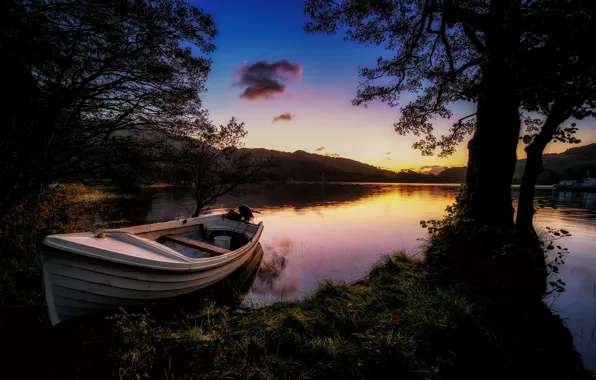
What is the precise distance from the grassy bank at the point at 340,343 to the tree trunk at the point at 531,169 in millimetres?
2569

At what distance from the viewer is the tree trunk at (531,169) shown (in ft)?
24.7

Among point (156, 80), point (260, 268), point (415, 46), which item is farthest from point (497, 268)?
point (156, 80)

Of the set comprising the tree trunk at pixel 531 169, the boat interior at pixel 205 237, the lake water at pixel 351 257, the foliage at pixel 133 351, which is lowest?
the lake water at pixel 351 257

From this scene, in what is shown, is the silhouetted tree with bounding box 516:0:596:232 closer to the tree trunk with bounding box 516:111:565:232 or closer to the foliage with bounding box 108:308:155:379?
the tree trunk with bounding box 516:111:565:232

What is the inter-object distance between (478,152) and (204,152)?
1260 centimetres

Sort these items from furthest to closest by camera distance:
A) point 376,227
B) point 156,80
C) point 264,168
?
point 376,227 < point 264,168 < point 156,80

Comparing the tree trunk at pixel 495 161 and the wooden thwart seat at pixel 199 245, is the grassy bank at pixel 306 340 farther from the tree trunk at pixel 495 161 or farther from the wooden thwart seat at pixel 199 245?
the tree trunk at pixel 495 161

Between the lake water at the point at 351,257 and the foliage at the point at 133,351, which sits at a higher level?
the foliage at the point at 133,351

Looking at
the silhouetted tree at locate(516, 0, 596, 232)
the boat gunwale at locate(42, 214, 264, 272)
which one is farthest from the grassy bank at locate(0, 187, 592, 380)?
the silhouetted tree at locate(516, 0, 596, 232)

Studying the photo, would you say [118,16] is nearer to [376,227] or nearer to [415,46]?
[415,46]

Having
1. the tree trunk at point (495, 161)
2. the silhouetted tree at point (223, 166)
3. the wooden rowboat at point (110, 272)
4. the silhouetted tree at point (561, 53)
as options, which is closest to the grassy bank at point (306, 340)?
the wooden rowboat at point (110, 272)

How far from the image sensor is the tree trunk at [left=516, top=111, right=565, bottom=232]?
7.53 metres

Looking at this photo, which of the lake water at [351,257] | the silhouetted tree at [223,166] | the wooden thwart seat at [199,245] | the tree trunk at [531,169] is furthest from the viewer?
the silhouetted tree at [223,166]

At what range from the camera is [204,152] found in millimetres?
14539
